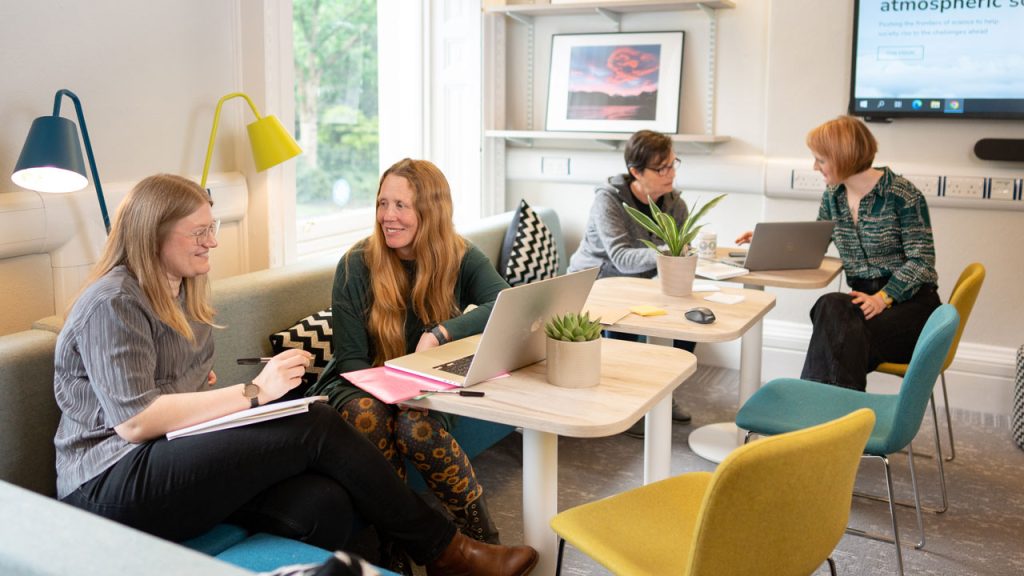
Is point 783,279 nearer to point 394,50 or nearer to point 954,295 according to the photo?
point 954,295

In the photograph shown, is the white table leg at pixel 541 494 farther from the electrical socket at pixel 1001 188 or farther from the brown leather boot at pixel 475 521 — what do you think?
the electrical socket at pixel 1001 188

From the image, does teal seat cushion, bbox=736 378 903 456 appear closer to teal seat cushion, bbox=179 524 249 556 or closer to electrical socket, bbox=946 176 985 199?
teal seat cushion, bbox=179 524 249 556

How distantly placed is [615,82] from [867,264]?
5.42ft

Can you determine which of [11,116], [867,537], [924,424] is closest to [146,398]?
[11,116]

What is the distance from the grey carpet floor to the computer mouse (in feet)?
2.44

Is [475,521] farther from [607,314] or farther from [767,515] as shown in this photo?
[767,515]

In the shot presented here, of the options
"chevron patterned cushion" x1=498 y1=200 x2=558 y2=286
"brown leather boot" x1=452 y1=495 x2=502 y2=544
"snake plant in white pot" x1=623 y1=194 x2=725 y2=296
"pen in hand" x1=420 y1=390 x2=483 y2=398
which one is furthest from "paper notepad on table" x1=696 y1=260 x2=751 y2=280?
"pen in hand" x1=420 y1=390 x2=483 y2=398

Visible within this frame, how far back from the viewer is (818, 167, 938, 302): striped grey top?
11.0 feet

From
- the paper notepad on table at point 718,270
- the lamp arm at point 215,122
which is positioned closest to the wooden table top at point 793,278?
the paper notepad on table at point 718,270

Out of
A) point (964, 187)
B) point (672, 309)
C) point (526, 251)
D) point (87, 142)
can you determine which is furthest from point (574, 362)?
point (964, 187)

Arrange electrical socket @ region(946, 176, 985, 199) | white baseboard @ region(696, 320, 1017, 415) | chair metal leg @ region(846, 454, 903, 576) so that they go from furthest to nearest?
white baseboard @ region(696, 320, 1017, 415) < electrical socket @ region(946, 176, 985, 199) < chair metal leg @ region(846, 454, 903, 576)

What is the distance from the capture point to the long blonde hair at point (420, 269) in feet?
8.29

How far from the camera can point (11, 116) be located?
96.4 inches

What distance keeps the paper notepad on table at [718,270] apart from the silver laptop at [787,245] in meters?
0.05
